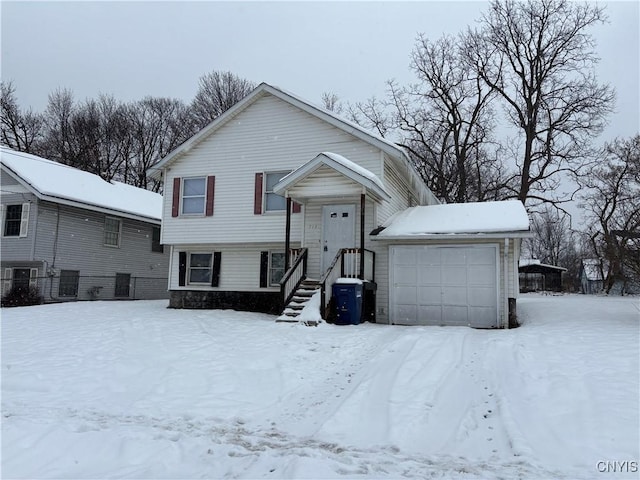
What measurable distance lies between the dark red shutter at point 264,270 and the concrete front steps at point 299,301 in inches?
92.0

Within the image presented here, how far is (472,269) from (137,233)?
1761 cm

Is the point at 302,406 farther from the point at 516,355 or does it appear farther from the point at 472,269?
the point at 472,269

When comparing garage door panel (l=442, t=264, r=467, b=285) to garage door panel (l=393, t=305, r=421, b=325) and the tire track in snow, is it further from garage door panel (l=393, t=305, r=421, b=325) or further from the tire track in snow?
the tire track in snow

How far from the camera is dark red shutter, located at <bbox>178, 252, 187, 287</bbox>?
16656 mm

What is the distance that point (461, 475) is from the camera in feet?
13.2

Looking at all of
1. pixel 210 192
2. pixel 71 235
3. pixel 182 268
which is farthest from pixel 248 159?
pixel 71 235

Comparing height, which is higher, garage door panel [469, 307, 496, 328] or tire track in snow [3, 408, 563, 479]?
garage door panel [469, 307, 496, 328]

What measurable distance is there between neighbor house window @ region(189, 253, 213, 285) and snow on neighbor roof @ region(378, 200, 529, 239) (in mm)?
6561

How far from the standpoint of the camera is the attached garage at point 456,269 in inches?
482

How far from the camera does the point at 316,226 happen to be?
564 inches

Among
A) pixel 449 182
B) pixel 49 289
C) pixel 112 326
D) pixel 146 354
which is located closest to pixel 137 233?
pixel 49 289
